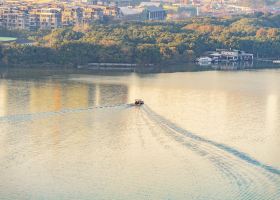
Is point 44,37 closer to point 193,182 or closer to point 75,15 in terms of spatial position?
point 75,15

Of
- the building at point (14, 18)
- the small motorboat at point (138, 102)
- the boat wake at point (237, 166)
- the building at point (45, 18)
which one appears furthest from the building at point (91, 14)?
the boat wake at point (237, 166)

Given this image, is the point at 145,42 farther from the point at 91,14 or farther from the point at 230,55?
the point at 91,14

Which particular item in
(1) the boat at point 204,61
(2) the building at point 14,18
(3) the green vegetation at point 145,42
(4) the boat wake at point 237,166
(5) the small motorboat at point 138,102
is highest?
(2) the building at point 14,18

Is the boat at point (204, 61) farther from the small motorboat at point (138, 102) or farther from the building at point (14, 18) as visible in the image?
the building at point (14, 18)

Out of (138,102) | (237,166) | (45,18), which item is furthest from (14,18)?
(237,166)

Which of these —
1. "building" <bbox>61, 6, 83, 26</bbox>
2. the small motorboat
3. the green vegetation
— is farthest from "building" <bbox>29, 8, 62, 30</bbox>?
the small motorboat

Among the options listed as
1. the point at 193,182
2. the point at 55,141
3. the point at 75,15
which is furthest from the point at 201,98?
the point at 75,15
